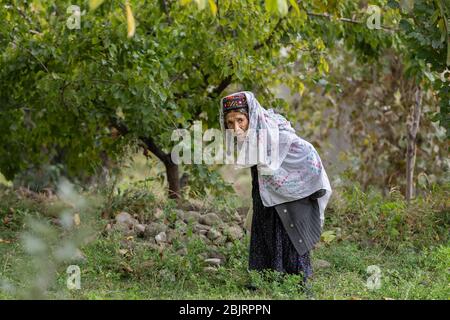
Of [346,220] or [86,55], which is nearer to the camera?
[86,55]

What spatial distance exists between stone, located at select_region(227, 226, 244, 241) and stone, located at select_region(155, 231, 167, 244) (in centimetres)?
51

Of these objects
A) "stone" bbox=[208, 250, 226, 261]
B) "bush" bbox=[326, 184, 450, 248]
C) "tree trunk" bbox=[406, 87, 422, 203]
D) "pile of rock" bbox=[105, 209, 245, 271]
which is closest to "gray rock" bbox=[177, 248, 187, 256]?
"pile of rock" bbox=[105, 209, 245, 271]

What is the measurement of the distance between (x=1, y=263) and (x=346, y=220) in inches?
119

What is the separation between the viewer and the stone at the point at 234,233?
5.90 meters

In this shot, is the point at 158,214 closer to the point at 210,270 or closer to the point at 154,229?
the point at 154,229

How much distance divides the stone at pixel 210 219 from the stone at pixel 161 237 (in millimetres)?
482

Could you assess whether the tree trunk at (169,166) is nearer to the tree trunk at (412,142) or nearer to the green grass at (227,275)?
the green grass at (227,275)

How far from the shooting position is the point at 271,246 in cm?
480

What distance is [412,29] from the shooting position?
5598 mm

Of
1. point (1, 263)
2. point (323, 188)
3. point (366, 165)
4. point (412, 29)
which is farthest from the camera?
point (366, 165)

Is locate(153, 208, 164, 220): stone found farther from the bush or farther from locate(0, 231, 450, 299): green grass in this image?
the bush

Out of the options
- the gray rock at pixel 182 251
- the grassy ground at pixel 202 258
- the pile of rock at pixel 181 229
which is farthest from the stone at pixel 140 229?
the gray rock at pixel 182 251
